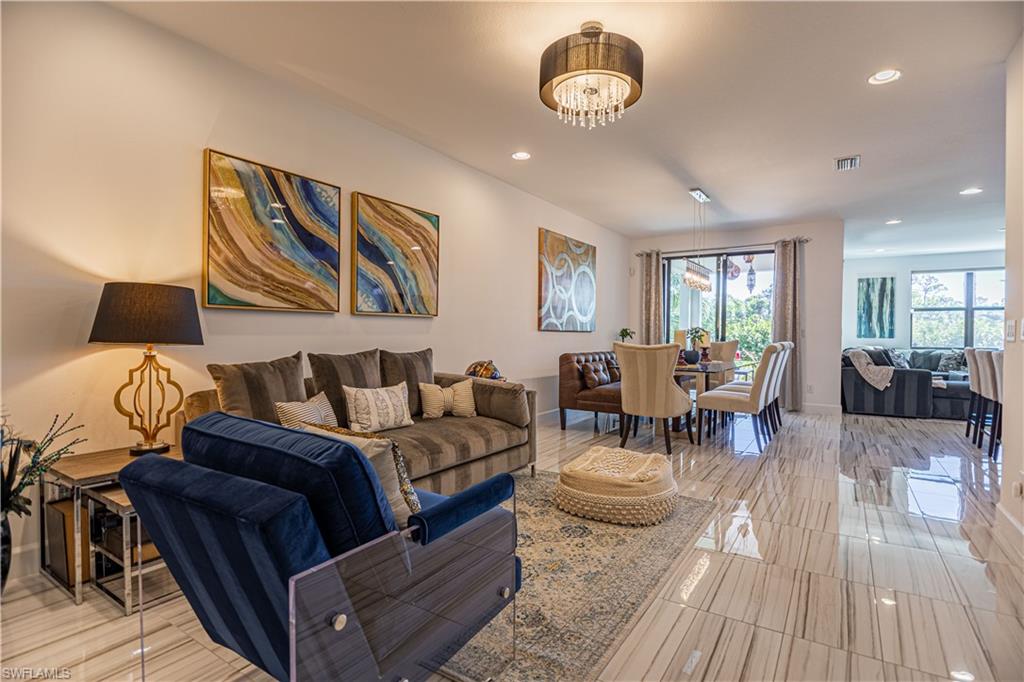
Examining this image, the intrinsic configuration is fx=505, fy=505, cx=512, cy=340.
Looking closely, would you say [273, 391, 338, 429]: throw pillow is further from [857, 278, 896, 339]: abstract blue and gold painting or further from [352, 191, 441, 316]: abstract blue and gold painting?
[857, 278, 896, 339]: abstract blue and gold painting

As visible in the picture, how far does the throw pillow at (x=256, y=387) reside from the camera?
253 centimetres

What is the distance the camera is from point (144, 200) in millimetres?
2627

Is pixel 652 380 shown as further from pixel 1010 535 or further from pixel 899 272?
pixel 899 272

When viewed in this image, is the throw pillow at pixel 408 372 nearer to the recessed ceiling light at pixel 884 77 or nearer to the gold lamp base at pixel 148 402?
the gold lamp base at pixel 148 402

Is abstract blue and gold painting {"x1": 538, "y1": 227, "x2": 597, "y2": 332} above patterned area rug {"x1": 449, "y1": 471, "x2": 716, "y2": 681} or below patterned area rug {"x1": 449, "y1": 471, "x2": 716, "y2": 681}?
above

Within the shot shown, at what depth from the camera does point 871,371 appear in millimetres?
6859

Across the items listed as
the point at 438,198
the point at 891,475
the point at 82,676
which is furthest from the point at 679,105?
the point at 82,676

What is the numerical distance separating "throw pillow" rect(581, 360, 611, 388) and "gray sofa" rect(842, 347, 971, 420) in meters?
3.72

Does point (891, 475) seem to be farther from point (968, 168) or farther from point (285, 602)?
point (285, 602)

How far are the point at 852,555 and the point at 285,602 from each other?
2.64 meters

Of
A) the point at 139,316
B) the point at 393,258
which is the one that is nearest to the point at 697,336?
the point at 393,258

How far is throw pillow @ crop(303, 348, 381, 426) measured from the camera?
3.11m

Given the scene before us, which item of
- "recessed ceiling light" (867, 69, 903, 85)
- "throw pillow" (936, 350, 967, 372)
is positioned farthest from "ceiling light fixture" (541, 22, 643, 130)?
"throw pillow" (936, 350, 967, 372)

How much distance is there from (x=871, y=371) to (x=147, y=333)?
7985mm
